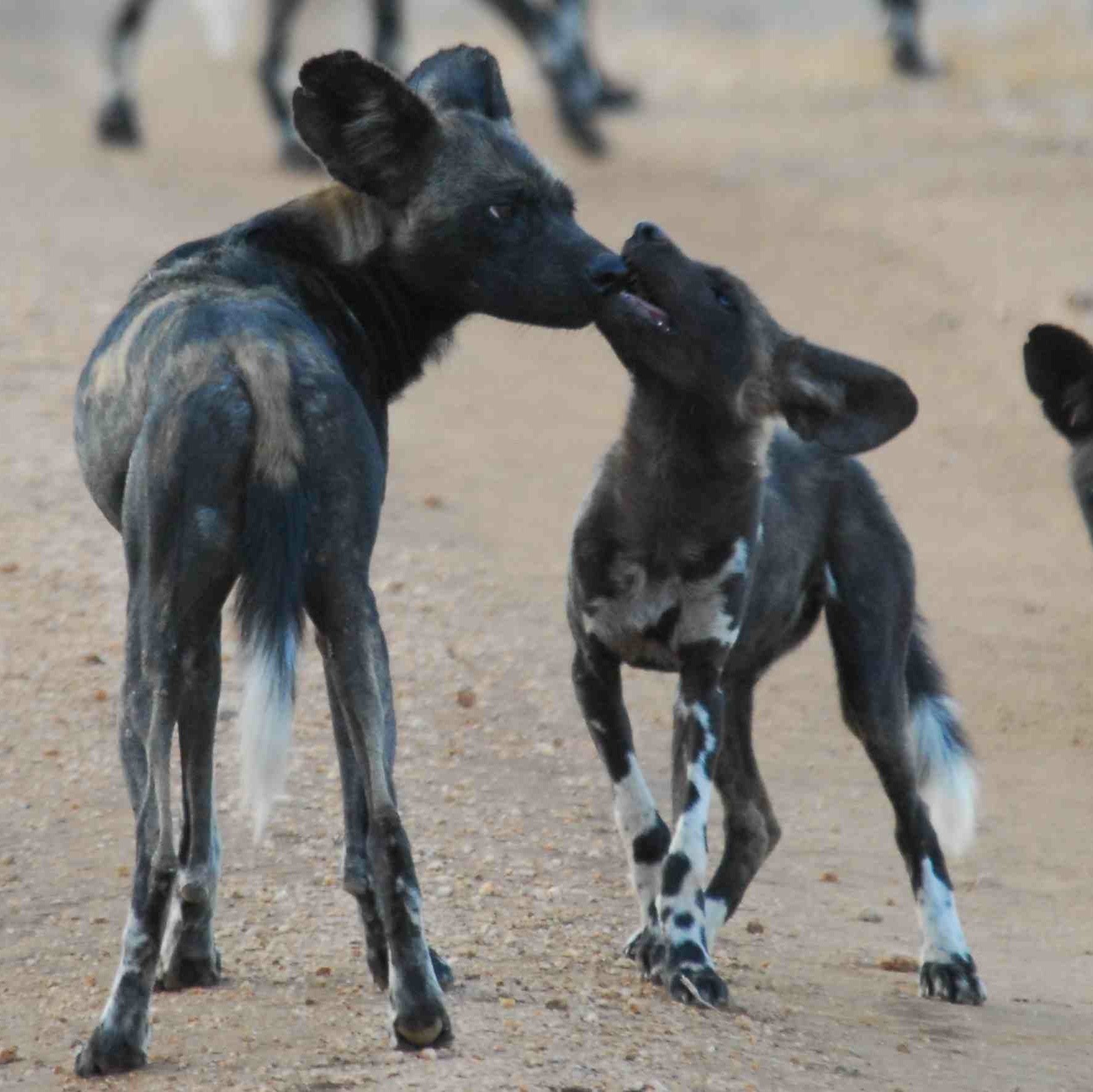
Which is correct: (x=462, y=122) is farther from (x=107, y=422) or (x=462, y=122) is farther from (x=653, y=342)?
(x=107, y=422)

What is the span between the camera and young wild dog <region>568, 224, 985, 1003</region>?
166 inches

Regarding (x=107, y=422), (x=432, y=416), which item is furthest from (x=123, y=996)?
(x=432, y=416)

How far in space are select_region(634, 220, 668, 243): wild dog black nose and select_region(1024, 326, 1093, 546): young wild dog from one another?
2.40 ft

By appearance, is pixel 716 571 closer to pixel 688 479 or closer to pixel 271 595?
pixel 688 479

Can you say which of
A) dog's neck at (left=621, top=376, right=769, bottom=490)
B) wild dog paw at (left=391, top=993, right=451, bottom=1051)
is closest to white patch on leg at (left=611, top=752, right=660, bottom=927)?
dog's neck at (left=621, top=376, right=769, bottom=490)

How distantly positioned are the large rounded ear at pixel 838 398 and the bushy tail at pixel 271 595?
1.26 m

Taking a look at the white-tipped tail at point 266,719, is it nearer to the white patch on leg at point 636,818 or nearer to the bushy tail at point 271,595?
the bushy tail at point 271,595

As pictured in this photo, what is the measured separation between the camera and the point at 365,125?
3.93 meters

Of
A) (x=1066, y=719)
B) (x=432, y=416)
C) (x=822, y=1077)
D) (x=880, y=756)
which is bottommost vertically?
(x=822, y=1077)

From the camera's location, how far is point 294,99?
12.9ft

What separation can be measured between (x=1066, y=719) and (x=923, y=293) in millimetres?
4882

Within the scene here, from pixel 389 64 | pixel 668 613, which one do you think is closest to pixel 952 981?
pixel 668 613

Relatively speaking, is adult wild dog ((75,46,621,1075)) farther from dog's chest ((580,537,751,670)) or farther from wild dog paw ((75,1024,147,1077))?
dog's chest ((580,537,751,670))

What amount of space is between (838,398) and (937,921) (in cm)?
108
